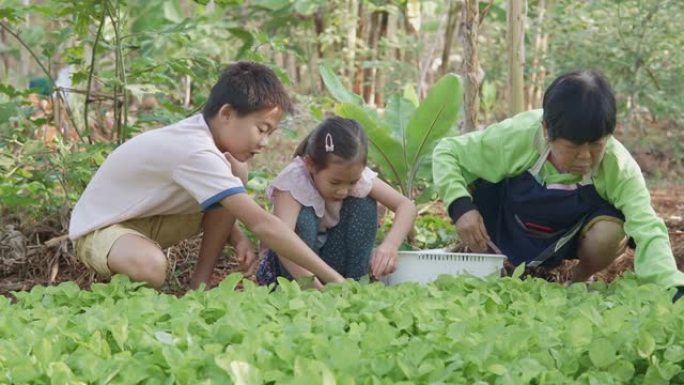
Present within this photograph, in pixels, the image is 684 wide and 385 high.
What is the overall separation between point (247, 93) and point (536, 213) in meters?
1.21

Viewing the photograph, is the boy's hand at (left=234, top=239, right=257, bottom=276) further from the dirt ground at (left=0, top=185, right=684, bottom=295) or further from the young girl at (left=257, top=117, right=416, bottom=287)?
the dirt ground at (left=0, top=185, right=684, bottom=295)

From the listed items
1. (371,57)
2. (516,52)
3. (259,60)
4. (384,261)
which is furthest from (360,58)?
(384,261)

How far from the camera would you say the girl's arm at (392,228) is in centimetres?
389

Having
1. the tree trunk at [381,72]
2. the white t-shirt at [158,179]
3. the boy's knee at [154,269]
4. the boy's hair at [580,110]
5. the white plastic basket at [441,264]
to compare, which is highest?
the boy's hair at [580,110]

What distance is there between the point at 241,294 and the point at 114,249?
899mm

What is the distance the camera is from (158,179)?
12.8 feet

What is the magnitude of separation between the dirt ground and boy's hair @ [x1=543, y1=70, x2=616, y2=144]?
3.63 ft

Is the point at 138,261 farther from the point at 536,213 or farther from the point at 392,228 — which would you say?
the point at 536,213

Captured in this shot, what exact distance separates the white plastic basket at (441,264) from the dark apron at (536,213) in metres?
0.43

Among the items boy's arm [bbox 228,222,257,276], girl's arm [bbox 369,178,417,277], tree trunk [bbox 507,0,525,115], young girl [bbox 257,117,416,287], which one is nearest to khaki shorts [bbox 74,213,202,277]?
boy's arm [bbox 228,222,257,276]

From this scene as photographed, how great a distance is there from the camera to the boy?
3646 millimetres

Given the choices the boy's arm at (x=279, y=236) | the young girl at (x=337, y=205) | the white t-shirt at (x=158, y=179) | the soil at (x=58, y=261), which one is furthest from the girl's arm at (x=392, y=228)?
the soil at (x=58, y=261)

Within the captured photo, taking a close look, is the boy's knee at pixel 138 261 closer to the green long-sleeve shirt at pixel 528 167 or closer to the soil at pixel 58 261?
the soil at pixel 58 261

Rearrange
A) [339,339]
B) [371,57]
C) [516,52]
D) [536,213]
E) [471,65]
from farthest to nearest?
[371,57], [516,52], [471,65], [536,213], [339,339]
